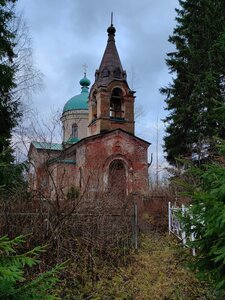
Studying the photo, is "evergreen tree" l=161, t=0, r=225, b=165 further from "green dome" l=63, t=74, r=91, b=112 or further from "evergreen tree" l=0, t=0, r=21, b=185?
"green dome" l=63, t=74, r=91, b=112

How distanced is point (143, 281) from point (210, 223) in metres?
4.66

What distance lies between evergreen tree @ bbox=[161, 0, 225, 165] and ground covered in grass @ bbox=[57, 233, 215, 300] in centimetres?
943

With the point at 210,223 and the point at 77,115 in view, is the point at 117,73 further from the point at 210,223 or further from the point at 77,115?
the point at 210,223

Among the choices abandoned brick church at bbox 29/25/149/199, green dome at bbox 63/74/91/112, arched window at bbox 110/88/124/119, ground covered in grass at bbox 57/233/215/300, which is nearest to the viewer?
ground covered in grass at bbox 57/233/215/300

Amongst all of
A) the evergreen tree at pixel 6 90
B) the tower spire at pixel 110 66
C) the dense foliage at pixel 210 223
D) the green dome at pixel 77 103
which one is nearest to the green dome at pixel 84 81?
the green dome at pixel 77 103

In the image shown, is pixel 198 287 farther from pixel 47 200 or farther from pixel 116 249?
pixel 47 200

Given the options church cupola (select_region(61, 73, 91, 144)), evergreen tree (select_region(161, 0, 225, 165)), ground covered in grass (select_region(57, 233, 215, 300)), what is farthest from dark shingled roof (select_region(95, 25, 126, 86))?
ground covered in grass (select_region(57, 233, 215, 300))

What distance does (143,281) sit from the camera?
26.5ft

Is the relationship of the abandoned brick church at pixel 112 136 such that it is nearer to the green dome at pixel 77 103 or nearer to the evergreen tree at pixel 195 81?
the evergreen tree at pixel 195 81

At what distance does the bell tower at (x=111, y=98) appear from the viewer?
960 inches

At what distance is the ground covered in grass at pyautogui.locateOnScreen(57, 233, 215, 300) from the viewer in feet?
24.5

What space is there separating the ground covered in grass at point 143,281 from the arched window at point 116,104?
16.8m

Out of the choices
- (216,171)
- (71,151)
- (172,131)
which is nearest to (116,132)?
(71,151)

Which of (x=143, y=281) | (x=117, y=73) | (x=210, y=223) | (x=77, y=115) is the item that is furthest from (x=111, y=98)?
(x=210, y=223)
